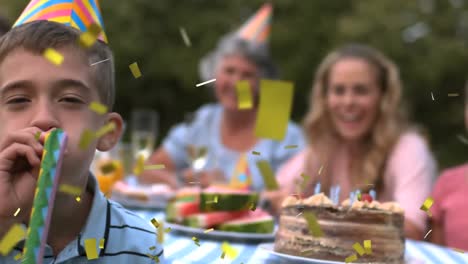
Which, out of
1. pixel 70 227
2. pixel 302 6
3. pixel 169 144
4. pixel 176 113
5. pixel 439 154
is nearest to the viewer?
pixel 70 227

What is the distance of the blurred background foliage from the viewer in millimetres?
11617

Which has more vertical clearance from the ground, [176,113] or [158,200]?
[176,113]

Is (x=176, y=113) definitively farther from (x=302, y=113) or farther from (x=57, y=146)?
(x=57, y=146)

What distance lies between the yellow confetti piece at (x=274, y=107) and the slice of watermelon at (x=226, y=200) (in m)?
0.79

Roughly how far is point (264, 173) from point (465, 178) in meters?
1.86

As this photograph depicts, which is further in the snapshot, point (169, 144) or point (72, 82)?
point (169, 144)

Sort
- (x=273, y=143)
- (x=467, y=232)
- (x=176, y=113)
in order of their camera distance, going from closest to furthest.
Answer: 1. (x=467, y=232)
2. (x=273, y=143)
3. (x=176, y=113)

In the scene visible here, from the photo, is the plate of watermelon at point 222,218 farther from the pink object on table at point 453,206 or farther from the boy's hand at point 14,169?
the pink object on table at point 453,206

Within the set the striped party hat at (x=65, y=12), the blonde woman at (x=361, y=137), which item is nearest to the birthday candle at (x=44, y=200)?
the striped party hat at (x=65, y=12)

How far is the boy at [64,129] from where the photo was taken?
1000 mm

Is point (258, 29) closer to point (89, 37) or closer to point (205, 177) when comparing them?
point (205, 177)

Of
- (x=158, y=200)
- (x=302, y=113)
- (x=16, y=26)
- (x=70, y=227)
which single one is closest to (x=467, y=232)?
(x=158, y=200)

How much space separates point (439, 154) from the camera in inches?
480

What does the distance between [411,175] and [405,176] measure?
0.03 m
